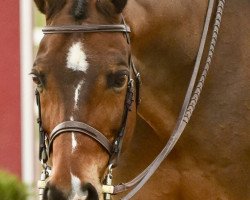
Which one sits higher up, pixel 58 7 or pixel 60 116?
pixel 58 7

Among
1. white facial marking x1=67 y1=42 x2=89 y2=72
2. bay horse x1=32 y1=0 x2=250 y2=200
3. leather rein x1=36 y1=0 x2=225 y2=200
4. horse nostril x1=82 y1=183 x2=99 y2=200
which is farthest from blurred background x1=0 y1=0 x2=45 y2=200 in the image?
horse nostril x1=82 y1=183 x2=99 y2=200

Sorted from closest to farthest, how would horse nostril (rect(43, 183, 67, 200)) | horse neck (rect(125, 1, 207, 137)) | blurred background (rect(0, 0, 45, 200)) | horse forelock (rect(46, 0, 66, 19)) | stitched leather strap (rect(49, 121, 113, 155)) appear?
horse nostril (rect(43, 183, 67, 200)) < stitched leather strap (rect(49, 121, 113, 155)) < horse forelock (rect(46, 0, 66, 19)) < horse neck (rect(125, 1, 207, 137)) < blurred background (rect(0, 0, 45, 200))

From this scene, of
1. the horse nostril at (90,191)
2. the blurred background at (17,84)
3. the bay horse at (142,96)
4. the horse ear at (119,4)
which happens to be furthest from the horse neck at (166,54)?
the blurred background at (17,84)

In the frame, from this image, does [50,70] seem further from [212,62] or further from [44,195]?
[212,62]

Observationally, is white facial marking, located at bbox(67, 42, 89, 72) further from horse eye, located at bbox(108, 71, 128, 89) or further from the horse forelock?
the horse forelock

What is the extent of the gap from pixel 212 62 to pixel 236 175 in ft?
1.84

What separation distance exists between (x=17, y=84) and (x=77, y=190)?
415cm

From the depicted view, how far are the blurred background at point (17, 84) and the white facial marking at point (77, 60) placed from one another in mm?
3818

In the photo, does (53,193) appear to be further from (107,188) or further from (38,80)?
(38,80)

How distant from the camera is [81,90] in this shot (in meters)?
4.36

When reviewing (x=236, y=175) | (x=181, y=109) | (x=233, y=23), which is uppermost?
(x=233, y=23)

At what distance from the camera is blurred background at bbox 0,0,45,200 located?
8.25 metres

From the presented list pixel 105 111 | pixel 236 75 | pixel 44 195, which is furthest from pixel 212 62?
pixel 44 195

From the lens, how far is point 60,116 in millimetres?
4371
